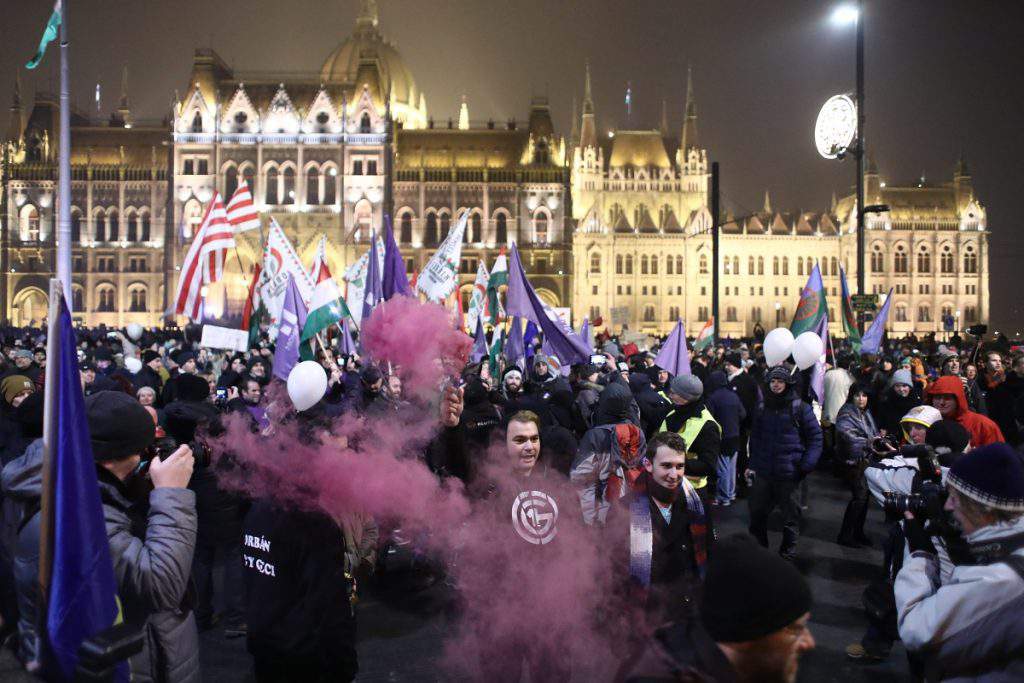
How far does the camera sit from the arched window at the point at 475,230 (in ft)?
198

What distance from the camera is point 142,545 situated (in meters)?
2.80

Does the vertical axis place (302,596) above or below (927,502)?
below

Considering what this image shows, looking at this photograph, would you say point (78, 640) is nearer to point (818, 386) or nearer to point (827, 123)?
point (818, 386)

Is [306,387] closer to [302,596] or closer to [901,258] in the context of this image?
[302,596]

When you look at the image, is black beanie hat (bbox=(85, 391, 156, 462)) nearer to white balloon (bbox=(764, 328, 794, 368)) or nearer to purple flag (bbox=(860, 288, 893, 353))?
white balloon (bbox=(764, 328, 794, 368))

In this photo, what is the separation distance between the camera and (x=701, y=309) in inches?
2899

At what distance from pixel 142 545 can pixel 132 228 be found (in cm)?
6376

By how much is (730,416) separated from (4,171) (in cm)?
6477

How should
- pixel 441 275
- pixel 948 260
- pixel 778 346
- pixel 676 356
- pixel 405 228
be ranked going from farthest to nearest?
pixel 948 260, pixel 405 228, pixel 676 356, pixel 441 275, pixel 778 346

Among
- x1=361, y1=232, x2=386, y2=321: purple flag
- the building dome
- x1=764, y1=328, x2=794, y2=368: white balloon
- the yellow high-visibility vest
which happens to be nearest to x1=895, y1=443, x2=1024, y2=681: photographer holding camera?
the yellow high-visibility vest

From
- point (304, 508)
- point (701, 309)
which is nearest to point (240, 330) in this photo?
point (304, 508)

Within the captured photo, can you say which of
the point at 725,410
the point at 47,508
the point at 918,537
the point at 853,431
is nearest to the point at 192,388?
the point at 47,508

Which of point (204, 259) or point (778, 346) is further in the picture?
point (204, 259)

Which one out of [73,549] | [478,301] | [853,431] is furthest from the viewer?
[478,301]
